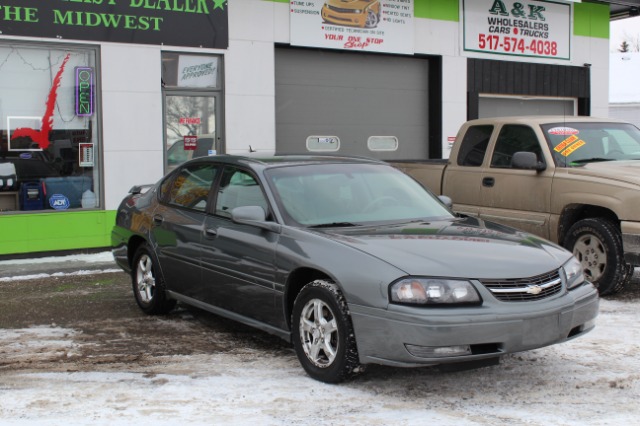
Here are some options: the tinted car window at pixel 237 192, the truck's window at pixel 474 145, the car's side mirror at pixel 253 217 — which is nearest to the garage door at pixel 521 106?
the truck's window at pixel 474 145

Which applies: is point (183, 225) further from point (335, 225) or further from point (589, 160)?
Answer: point (589, 160)

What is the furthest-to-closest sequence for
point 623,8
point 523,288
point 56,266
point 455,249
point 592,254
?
point 623,8 < point 56,266 < point 592,254 < point 455,249 < point 523,288

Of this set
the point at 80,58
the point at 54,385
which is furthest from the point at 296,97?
the point at 54,385

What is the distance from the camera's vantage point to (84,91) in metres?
11.4

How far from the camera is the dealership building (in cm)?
1109

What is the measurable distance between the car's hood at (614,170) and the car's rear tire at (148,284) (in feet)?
14.0

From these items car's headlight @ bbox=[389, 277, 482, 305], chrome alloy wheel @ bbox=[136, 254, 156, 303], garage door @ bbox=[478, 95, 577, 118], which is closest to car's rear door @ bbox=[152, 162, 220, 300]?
chrome alloy wheel @ bbox=[136, 254, 156, 303]

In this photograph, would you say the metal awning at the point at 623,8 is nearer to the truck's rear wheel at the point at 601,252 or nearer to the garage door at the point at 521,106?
the garage door at the point at 521,106

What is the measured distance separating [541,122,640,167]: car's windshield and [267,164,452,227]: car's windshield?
8.66 ft

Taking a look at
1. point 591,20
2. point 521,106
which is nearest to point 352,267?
point 521,106

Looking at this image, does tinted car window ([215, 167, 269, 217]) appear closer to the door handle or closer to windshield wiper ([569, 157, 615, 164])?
the door handle

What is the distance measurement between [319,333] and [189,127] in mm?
7778

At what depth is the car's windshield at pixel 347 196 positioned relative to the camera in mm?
5840

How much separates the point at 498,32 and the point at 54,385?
1231cm
